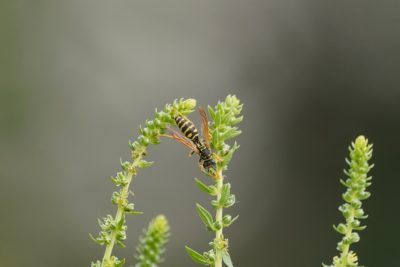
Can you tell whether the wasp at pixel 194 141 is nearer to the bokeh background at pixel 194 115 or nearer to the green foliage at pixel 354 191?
the green foliage at pixel 354 191

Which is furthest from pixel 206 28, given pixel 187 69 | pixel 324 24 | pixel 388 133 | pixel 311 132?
pixel 388 133

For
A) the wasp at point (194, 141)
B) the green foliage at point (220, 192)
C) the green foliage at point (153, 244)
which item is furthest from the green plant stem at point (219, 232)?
the wasp at point (194, 141)

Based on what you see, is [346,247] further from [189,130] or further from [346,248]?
[189,130]

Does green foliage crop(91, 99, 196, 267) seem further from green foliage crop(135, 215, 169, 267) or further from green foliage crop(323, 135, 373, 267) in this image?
green foliage crop(323, 135, 373, 267)

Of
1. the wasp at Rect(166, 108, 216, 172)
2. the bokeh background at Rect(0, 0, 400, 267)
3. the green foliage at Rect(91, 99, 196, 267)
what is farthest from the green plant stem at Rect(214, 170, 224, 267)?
the bokeh background at Rect(0, 0, 400, 267)

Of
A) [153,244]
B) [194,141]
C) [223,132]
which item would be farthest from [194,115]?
[153,244]
